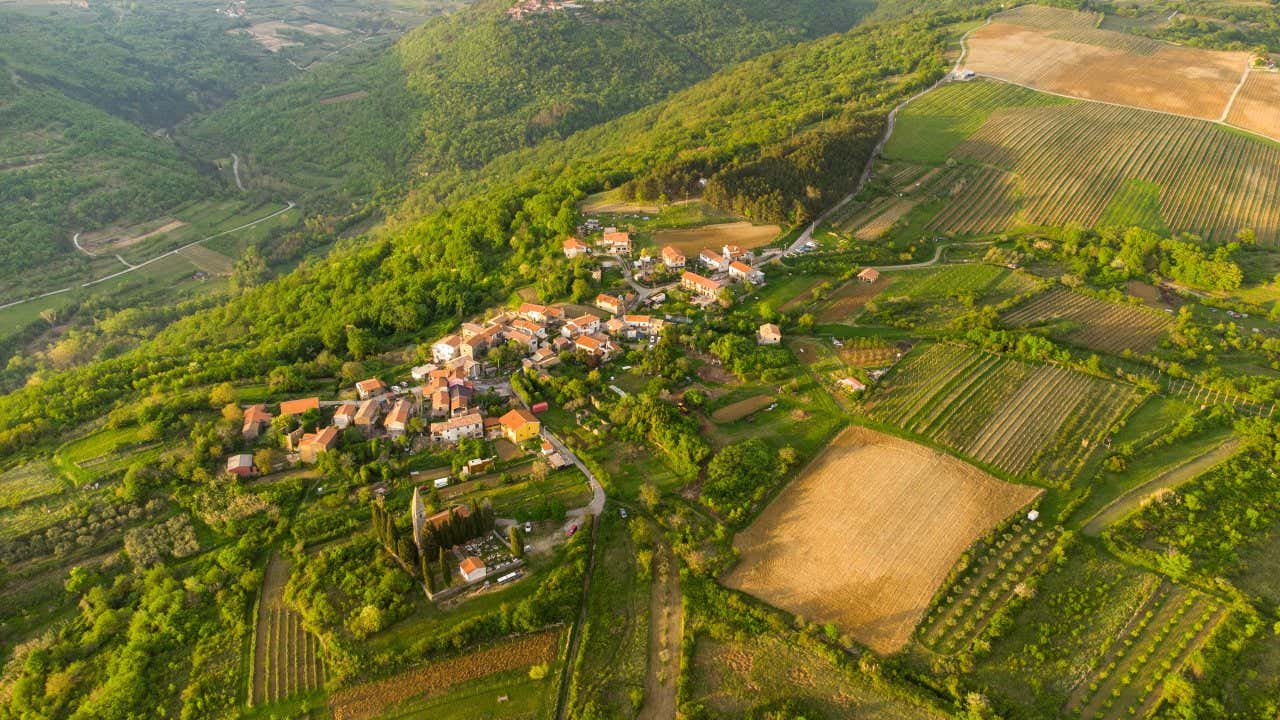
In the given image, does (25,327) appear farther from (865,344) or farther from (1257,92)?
(1257,92)

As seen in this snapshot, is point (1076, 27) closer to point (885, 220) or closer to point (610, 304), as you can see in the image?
point (885, 220)

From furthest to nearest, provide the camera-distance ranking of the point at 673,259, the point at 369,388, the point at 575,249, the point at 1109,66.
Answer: the point at 1109,66 → the point at 575,249 → the point at 673,259 → the point at 369,388

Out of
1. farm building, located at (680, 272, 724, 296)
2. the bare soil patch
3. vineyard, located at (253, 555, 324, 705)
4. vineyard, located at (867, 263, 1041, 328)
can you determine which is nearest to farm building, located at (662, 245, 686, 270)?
farm building, located at (680, 272, 724, 296)

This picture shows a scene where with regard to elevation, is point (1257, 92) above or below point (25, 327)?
above

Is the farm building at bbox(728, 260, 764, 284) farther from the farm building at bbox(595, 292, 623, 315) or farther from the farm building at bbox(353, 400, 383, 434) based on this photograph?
the farm building at bbox(353, 400, 383, 434)

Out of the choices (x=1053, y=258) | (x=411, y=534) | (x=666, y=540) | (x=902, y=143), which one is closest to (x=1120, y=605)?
(x=666, y=540)

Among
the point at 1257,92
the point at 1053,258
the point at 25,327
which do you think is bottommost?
the point at 25,327

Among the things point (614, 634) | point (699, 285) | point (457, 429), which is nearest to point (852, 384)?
point (699, 285)
